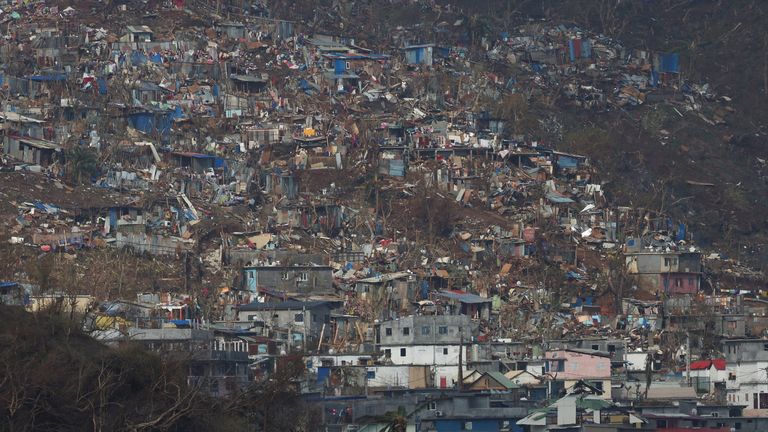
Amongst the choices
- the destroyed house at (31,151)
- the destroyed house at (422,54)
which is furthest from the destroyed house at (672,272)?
the destroyed house at (31,151)

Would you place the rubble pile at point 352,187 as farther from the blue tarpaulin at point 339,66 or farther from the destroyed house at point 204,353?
the destroyed house at point 204,353

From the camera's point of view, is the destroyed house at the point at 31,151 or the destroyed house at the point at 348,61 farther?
the destroyed house at the point at 348,61

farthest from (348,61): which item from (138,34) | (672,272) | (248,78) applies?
(672,272)

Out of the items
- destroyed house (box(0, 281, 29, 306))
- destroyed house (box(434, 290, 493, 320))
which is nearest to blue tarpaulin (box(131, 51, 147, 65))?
destroyed house (box(434, 290, 493, 320))

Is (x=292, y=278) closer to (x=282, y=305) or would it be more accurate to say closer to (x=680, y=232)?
(x=282, y=305)

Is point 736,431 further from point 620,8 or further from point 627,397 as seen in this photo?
point 620,8

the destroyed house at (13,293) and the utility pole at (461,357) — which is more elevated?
the destroyed house at (13,293)

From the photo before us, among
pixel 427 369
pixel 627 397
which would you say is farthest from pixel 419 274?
pixel 627 397

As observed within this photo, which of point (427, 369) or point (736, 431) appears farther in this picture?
point (427, 369)

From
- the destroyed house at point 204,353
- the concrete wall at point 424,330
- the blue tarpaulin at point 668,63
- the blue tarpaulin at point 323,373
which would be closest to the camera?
the destroyed house at point 204,353
